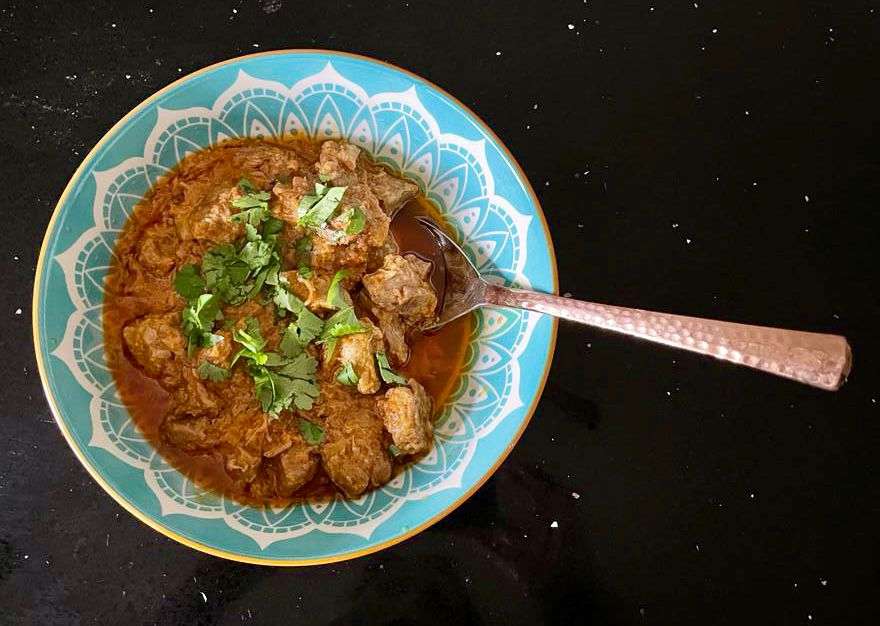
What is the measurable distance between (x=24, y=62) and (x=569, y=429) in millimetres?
2170

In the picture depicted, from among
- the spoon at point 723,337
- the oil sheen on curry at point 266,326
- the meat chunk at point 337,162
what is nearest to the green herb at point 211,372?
the oil sheen on curry at point 266,326

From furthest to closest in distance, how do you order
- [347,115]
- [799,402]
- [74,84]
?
[799,402] → [74,84] → [347,115]

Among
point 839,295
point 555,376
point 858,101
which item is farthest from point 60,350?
point 858,101

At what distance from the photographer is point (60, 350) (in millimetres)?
1859

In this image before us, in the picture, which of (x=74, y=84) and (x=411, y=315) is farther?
(x=74, y=84)

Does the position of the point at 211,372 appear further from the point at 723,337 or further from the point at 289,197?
the point at 723,337

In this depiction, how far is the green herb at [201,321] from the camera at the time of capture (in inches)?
76.2

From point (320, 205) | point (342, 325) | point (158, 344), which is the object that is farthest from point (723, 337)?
point (158, 344)

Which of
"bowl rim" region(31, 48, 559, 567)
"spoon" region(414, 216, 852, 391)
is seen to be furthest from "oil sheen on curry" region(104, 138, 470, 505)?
"spoon" region(414, 216, 852, 391)

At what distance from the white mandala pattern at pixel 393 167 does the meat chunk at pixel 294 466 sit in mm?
64

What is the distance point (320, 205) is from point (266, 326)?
0.37 m

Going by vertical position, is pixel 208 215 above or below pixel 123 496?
above

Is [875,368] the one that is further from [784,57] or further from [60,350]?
[60,350]

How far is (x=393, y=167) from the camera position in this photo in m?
2.22
